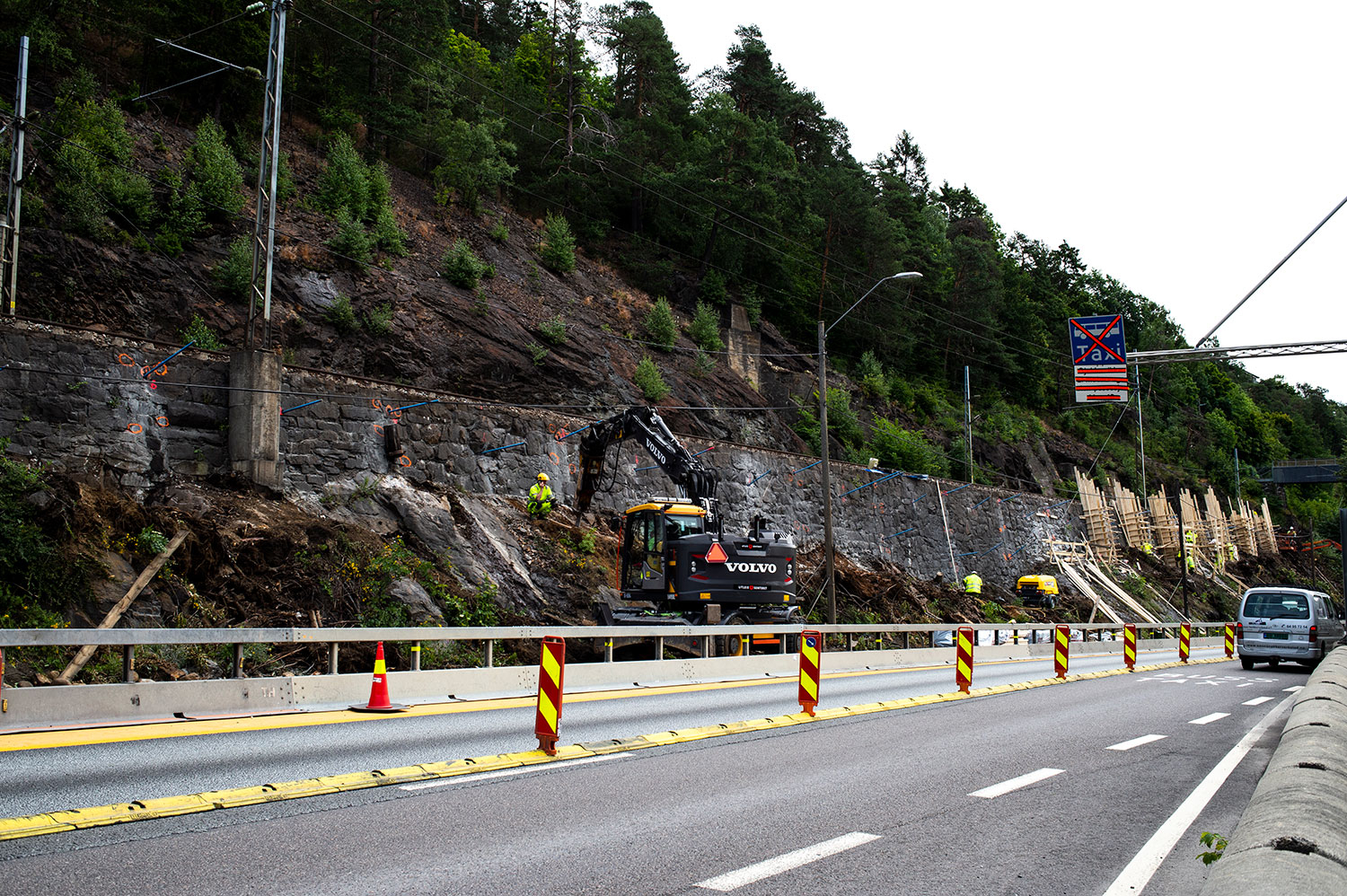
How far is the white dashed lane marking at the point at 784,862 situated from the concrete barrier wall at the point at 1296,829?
7.14 ft

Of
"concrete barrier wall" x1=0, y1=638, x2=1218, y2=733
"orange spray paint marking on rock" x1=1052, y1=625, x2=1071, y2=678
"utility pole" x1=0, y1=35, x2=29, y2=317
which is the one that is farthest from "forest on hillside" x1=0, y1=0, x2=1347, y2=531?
"orange spray paint marking on rock" x1=1052, y1=625, x2=1071, y2=678

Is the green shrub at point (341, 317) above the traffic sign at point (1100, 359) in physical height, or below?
above

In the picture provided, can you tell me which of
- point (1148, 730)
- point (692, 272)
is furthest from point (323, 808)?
point (692, 272)

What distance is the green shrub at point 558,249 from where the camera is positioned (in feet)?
146

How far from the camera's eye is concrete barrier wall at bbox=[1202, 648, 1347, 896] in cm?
404

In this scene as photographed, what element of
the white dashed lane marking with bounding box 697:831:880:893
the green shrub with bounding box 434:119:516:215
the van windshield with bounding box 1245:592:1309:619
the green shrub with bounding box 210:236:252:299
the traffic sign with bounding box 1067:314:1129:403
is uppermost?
the green shrub with bounding box 434:119:516:215

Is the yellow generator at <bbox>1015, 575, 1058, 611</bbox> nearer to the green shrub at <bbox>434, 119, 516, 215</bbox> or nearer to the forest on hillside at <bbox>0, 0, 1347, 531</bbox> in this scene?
the forest on hillside at <bbox>0, 0, 1347, 531</bbox>

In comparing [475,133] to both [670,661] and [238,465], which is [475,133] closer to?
[238,465]

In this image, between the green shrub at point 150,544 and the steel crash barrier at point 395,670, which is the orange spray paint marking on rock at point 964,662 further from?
the green shrub at point 150,544

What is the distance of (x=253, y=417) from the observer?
21547 mm

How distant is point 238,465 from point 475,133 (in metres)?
25.4

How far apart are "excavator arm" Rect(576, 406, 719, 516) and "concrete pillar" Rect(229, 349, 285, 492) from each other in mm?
7361

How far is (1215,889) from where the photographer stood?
4074mm

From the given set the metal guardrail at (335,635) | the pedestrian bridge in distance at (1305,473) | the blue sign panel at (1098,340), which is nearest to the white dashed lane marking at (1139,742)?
the blue sign panel at (1098,340)
